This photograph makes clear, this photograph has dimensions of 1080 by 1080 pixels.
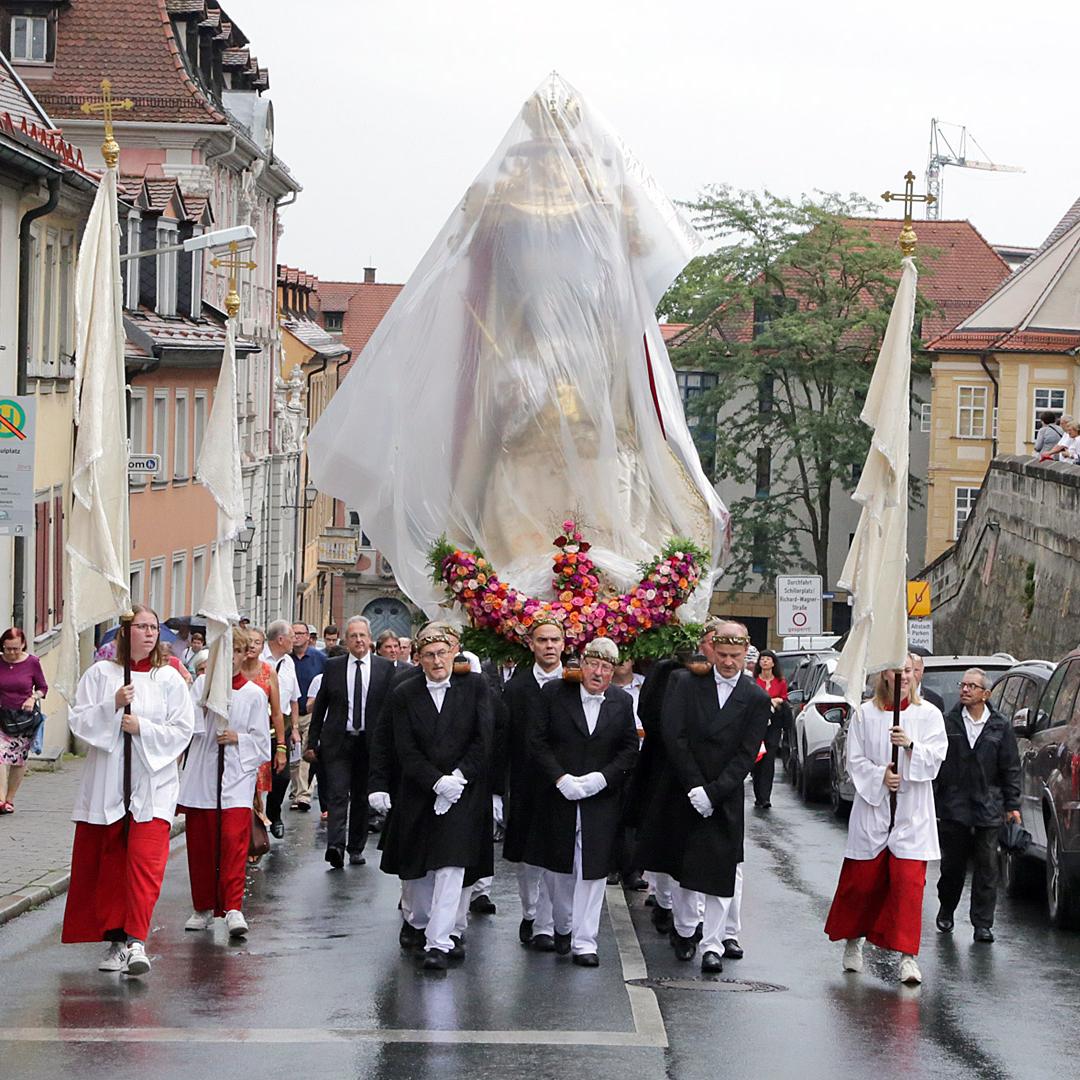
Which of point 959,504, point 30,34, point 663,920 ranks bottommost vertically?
point 663,920

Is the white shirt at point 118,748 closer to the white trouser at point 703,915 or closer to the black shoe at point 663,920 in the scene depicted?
the white trouser at point 703,915

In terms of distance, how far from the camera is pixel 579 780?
1212cm

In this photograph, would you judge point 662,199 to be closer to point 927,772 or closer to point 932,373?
point 927,772

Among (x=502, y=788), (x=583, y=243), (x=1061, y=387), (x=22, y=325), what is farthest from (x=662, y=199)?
(x=1061, y=387)

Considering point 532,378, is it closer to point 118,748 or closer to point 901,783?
point 901,783

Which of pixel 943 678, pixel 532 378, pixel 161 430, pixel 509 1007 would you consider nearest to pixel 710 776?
pixel 509 1007

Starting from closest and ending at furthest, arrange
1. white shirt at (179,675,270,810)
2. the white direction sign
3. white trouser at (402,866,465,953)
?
white trouser at (402,866,465,953), white shirt at (179,675,270,810), the white direction sign

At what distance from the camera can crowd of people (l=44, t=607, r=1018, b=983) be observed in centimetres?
1126

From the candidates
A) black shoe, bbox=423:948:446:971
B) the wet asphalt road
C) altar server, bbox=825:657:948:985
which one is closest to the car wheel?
the wet asphalt road

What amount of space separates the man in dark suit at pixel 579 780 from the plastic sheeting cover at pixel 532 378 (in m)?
3.41

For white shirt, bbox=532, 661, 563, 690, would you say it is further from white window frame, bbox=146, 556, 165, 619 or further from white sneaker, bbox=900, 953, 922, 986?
white window frame, bbox=146, 556, 165, 619

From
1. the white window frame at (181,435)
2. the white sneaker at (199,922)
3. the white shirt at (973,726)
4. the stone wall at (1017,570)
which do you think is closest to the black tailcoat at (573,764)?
the white sneaker at (199,922)

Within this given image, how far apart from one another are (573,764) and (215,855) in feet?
6.56

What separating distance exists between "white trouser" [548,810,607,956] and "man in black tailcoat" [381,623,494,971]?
41 cm
